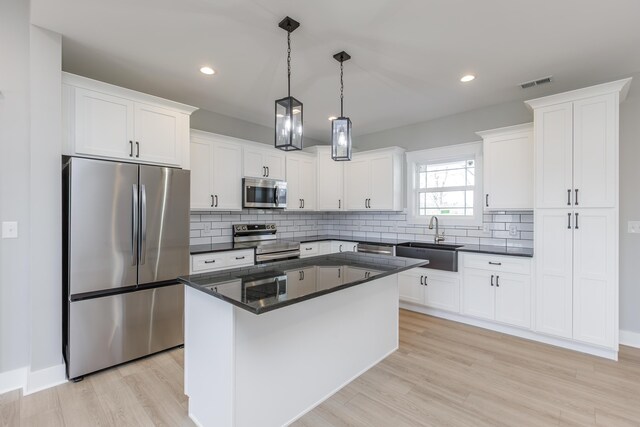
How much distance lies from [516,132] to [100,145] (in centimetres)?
435

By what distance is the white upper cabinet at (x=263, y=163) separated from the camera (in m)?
4.19

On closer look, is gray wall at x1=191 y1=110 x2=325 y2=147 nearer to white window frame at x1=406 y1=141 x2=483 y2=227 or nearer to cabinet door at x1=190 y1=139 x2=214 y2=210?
cabinet door at x1=190 y1=139 x2=214 y2=210

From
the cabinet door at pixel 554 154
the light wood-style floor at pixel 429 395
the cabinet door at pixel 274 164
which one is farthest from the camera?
the cabinet door at pixel 274 164

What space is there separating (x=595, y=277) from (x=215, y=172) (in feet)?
14.0

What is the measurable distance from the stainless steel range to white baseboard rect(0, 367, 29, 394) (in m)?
2.24

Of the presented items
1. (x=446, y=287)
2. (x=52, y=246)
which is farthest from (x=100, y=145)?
(x=446, y=287)

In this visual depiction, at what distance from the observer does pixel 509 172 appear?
352 cm

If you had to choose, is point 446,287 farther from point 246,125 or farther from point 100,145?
point 100,145

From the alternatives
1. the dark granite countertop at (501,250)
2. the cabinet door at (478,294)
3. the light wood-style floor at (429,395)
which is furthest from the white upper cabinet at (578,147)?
the light wood-style floor at (429,395)

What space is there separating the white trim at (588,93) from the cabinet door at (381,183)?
6.44 feet

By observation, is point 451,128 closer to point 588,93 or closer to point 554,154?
point 554,154

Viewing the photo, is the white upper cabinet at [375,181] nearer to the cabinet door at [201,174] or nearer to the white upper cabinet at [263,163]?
the white upper cabinet at [263,163]

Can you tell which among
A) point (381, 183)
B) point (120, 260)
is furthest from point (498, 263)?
point (120, 260)

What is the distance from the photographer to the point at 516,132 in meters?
3.45
